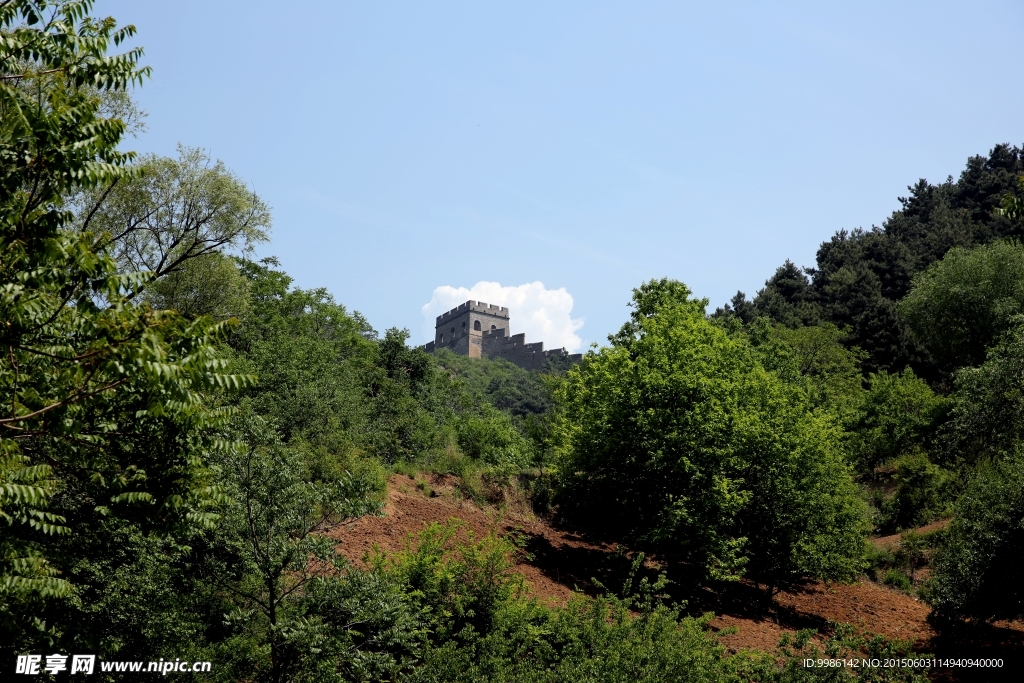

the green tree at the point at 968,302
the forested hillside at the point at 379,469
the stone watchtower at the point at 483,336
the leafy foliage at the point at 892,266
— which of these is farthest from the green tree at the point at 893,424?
the stone watchtower at the point at 483,336

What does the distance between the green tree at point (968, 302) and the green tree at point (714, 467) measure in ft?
75.7

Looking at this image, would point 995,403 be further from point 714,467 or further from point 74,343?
point 74,343

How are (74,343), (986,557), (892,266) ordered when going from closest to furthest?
1. (74,343)
2. (986,557)
3. (892,266)

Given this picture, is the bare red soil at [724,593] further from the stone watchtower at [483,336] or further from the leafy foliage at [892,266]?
the stone watchtower at [483,336]

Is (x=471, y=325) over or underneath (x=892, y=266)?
over

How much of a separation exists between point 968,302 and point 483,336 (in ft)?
293

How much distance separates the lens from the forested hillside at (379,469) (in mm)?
6848

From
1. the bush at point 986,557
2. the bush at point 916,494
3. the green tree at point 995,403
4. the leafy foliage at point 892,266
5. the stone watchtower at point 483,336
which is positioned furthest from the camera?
the stone watchtower at point 483,336

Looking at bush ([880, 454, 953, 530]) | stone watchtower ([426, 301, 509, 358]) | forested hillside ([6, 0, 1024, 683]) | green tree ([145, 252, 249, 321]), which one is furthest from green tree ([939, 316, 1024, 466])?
stone watchtower ([426, 301, 509, 358])

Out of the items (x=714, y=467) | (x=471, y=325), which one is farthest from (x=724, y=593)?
(x=471, y=325)

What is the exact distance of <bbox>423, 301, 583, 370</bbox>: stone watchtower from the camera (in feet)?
381

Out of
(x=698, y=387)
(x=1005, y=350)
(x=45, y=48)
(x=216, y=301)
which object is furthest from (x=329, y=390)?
(x=1005, y=350)

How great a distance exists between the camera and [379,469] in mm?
18750

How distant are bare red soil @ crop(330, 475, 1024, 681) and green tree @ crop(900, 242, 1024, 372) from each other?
70.0 feet
